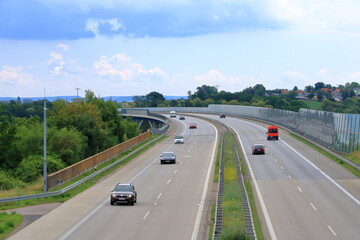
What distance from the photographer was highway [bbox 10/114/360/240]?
27641 mm

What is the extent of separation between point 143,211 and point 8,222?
7921mm

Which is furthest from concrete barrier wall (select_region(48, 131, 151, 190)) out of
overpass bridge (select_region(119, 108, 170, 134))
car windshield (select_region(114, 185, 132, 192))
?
overpass bridge (select_region(119, 108, 170, 134))

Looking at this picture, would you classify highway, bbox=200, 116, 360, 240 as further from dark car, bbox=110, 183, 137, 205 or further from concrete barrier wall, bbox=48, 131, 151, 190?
concrete barrier wall, bbox=48, 131, 151, 190

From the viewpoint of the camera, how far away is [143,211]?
3366 centimetres

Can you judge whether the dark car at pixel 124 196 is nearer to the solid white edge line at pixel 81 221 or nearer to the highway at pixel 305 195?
the solid white edge line at pixel 81 221

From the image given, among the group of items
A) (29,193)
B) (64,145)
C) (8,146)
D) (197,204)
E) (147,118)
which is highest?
(64,145)

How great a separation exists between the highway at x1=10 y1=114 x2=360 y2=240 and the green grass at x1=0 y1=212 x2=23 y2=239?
749 millimetres

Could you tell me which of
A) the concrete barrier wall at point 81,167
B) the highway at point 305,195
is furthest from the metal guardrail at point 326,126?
the concrete barrier wall at point 81,167

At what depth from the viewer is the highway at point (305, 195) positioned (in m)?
28.3

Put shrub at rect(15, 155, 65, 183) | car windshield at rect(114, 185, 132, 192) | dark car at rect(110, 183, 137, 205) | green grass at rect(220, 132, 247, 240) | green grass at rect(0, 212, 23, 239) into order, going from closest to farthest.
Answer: green grass at rect(220, 132, 247, 240) < green grass at rect(0, 212, 23, 239) < dark car at rect(110, 183, 137, 205) < car windshield at rect(114, 185, 132, 192) < shrub at rect(15, 155, 65, 183)

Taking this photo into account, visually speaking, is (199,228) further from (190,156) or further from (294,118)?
(294,118)

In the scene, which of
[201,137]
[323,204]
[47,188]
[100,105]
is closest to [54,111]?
[100,105]

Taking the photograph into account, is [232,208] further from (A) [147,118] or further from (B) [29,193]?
(A) [147,118]

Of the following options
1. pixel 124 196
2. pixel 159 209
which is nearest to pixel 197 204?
pixel 159 209
